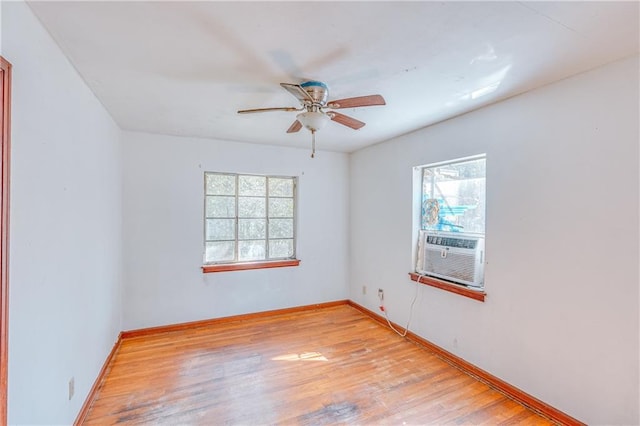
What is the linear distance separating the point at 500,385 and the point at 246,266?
111 inches

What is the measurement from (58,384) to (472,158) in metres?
3.26

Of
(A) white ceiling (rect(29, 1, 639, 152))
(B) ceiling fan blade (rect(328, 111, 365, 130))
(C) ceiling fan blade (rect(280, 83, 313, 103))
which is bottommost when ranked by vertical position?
(B) ceiling fan blade (rect(328, 111, 365, 130))

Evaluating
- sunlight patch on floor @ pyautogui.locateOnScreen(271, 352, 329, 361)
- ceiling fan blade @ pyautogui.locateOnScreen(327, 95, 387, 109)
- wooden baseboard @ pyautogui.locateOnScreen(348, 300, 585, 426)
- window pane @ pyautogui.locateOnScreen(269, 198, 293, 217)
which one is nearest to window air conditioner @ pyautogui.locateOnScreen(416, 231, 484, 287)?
wooden baseboard @ pyautogui.locateOnScreen(348, 300, 585, 426)

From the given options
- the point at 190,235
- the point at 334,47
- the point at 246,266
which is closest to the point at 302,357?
the point at 246,266

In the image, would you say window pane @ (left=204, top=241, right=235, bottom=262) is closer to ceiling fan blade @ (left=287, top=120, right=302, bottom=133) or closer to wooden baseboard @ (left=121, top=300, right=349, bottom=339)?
wooden baseboard @ (left=121, top=300, right=349, bottom=339)

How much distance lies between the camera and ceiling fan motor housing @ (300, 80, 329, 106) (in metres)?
1.87

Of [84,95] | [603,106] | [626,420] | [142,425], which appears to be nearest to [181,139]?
[84,95]

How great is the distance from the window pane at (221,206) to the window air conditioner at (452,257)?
2321 millimetres

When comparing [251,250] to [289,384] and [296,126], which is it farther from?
[296,126]

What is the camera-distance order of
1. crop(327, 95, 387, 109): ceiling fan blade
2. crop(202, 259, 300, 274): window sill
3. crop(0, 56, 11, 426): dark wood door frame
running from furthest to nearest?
crop(202, 259, 300, 274): window sill → crop(327, 95, 387, 109): ceiling fan blade → crop(0, 56, 11, 426): dark wood door frame

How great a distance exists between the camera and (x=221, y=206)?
3.65 metres

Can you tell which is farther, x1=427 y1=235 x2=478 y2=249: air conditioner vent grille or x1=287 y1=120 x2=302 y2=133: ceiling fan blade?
Result: x1=427 y1=235 x2=478 y2=249: air conditioner vent grille

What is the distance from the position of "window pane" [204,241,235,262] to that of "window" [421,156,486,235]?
2.37 m

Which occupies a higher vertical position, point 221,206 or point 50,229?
point 221,206
